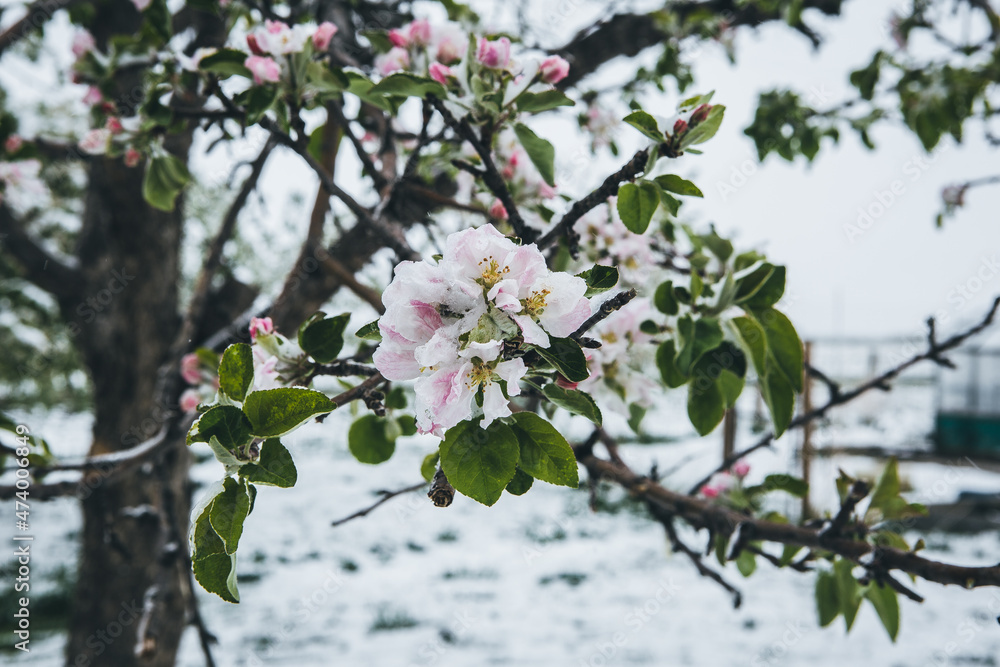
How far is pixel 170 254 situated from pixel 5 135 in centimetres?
94

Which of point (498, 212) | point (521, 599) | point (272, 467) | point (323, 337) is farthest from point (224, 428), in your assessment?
point (521, 599)

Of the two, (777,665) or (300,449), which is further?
(300,449)

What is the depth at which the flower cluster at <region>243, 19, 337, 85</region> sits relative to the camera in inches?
35.0

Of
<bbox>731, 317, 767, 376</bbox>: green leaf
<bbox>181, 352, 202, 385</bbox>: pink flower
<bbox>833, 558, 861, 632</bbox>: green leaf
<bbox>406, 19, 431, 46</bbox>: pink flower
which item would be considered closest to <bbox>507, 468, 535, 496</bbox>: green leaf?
<bbox>731, 317, 767, 376</bbox>: green leaf

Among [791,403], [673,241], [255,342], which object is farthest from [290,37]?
[791,403]

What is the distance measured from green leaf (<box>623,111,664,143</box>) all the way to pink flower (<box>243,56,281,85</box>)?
0.57 meters

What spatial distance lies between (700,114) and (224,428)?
0.53 metres

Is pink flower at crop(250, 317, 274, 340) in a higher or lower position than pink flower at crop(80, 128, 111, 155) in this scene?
lower

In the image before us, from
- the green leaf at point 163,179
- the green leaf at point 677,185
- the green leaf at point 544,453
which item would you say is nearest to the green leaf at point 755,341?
the green leaf at point 677,185

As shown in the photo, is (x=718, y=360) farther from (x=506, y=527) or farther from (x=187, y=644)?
(x=506, y=527)

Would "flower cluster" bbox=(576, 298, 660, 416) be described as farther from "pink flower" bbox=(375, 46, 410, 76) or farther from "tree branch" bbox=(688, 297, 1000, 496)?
"pink flower" bbox=(375, 46, 410, 76)

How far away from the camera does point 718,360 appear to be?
689 mm

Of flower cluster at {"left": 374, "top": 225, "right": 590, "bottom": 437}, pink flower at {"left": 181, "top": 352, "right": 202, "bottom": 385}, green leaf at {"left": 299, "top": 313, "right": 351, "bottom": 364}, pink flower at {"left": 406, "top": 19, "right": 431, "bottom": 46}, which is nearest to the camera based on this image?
flower cluster at {"left": 374, "top": 225, "right": 590, "bottom": 437}

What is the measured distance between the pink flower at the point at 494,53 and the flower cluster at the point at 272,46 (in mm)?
281
